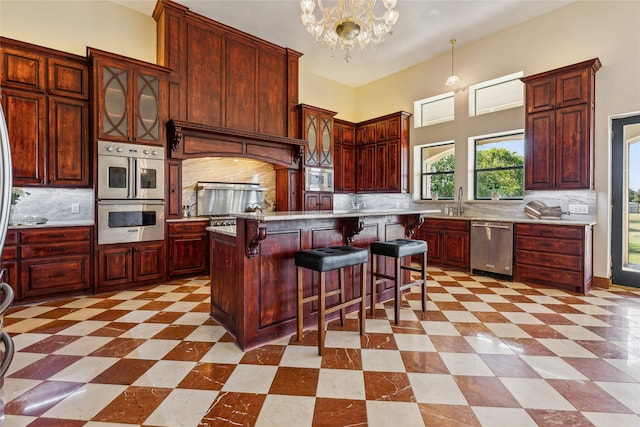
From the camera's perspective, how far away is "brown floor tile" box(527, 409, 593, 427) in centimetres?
162

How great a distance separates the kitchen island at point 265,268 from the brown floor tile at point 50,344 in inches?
45.1

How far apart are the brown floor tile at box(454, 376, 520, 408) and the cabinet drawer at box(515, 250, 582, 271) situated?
113 inches

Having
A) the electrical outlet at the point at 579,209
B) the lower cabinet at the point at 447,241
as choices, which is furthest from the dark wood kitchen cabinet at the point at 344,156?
the electrical outlet at the point at 579,209

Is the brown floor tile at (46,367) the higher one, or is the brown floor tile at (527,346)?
the brown floor tile at (527,346)

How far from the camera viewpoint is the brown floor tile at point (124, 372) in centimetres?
199

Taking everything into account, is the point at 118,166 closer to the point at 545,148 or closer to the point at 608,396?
the point at 608,396

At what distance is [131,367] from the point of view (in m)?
2.15

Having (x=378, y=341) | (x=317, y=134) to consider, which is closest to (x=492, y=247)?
(x=378, y=341)

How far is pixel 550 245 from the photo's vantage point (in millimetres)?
4152

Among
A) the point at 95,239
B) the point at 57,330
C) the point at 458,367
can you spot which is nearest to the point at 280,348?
the point at 458,367

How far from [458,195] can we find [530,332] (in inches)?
134

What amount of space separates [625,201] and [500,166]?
1679 mm

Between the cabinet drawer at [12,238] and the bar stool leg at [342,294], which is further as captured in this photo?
the cabinet drawer at [12,238]

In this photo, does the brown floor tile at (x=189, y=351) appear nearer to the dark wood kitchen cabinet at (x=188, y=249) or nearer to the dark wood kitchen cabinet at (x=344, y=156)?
the dark wood kitchen cabinet at (x=188, y=249)
